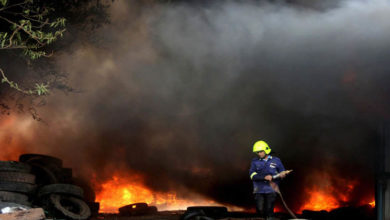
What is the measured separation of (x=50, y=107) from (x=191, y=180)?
7.38 metres

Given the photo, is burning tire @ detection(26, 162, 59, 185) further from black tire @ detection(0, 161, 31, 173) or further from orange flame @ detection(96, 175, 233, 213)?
orange flame @ detection(96, 175, 233, 213)

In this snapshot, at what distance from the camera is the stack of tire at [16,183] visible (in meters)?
11.6

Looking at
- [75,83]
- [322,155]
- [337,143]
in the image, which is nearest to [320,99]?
[337,143]

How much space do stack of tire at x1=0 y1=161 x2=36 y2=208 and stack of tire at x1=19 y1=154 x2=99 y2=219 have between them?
37cm

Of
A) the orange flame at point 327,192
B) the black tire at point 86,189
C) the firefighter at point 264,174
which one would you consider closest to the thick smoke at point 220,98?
the orange flame at point 327,192

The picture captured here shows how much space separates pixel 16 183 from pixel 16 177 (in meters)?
0.19

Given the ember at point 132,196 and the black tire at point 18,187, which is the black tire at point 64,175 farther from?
the ember at point 132,196

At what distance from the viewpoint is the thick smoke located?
556 inches

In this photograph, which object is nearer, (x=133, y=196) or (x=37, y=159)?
(x=37, y=159)

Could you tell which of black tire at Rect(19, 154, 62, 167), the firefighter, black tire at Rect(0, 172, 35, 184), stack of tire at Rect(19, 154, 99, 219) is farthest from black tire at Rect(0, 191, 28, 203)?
the firefighter

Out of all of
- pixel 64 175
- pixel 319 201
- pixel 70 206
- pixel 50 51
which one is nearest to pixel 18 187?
pixel 70 206

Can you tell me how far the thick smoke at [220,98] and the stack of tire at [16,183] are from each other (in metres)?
3.81

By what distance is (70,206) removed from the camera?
521 inches

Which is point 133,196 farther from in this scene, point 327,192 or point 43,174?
point 327,192
